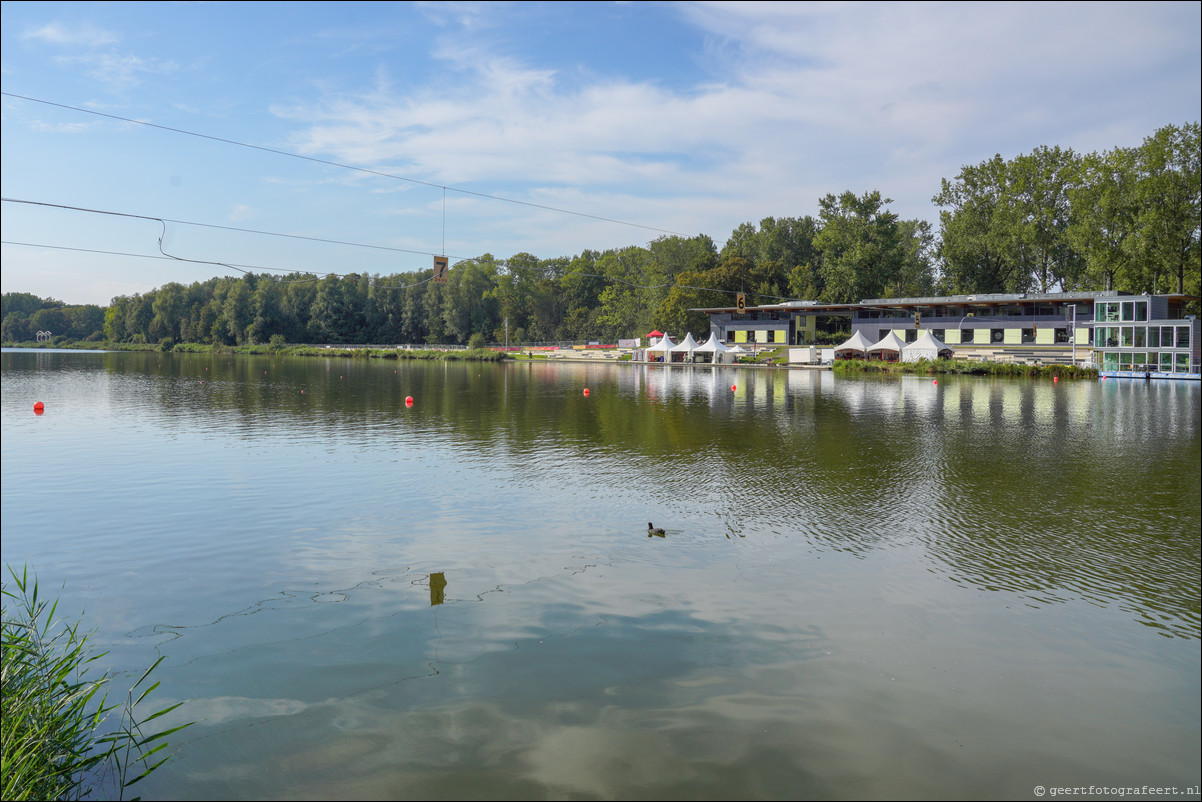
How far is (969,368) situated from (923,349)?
5.82 m

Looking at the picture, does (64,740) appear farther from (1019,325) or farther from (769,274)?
(769,274)

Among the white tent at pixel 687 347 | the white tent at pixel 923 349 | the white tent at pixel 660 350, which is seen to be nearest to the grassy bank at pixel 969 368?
the white tent at pixel 923 349

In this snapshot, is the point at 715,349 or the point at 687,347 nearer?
the point at 715,349

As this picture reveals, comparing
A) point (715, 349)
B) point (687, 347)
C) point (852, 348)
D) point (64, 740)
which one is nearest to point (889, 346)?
point (852, 348)

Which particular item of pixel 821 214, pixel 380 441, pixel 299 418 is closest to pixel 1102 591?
pixel 380 441

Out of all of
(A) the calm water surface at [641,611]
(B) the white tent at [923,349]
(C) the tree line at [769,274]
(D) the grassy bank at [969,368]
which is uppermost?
(C) the tree line at [769,274]

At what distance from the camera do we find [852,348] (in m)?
75.9

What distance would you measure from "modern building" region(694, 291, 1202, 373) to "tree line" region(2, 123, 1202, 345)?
469 centimetres

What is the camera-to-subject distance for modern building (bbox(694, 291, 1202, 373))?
54.7 metres

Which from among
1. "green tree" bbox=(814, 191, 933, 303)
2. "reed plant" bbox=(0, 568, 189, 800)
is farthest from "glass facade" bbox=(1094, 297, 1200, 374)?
"reed plant" bbox=(0, 568, 189, 800)

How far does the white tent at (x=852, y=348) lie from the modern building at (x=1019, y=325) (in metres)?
6.45

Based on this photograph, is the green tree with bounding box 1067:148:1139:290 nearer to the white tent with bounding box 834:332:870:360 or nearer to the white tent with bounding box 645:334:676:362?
the white tent with bounding box 834:332:870:360

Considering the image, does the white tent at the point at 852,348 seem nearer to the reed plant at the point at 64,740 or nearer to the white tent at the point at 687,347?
the white tent at the point at 687,347

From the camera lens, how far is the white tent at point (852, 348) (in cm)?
7525
